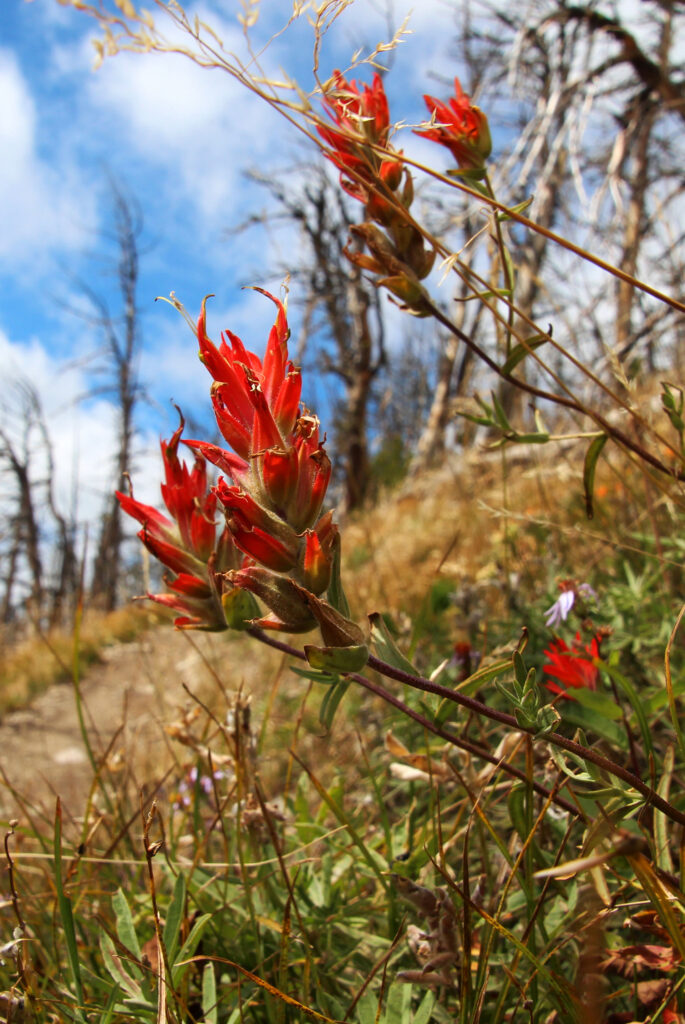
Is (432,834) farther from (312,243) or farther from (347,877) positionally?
(312,243)

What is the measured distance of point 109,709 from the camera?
5.38 meters

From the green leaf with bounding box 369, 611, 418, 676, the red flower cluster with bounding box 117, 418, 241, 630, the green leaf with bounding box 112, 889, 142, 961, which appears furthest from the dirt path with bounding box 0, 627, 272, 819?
the green leaf with bounding box 369, 611, 418, 676

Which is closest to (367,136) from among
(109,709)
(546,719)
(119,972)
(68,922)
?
(546,719)

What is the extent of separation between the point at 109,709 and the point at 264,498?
206 inches

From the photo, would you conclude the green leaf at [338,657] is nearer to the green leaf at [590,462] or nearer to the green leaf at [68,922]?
the green leaf at [68,922]

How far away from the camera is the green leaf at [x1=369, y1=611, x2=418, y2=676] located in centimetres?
75

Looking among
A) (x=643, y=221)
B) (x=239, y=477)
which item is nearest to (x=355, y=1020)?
(x=239, y=477)

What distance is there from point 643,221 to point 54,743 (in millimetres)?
7702

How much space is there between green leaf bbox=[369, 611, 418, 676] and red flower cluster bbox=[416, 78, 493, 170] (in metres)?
0.86

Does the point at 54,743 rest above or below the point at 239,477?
below

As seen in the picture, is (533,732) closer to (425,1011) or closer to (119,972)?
(425,1011)

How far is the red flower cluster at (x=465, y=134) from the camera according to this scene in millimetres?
1145

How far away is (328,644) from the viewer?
2.30 ft

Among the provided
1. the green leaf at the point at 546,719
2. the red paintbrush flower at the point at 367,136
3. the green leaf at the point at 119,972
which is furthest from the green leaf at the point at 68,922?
the red paintbrush flower at the point at 367,136
